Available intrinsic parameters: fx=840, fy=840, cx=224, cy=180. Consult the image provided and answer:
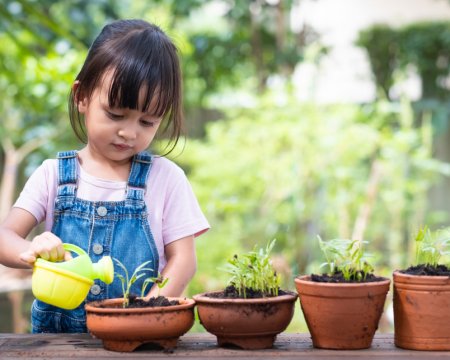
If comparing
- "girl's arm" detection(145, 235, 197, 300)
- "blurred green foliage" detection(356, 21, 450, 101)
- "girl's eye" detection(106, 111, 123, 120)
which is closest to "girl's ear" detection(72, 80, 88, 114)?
"girl's eye" detection(106, 111, 123, 120)

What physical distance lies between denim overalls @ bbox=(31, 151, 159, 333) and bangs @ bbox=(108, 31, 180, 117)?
220mm

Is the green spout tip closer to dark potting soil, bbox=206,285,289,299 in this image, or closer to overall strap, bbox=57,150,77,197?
dark potting soil, bbox=206,285,289,299

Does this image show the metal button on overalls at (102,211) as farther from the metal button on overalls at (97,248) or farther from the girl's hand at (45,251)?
the girl's hand at (45,251)

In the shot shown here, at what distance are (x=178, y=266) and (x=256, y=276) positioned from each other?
0.34 metres

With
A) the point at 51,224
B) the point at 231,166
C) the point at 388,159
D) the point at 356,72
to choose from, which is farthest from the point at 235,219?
the point at 51,224

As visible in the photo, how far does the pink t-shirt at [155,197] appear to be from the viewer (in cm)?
194

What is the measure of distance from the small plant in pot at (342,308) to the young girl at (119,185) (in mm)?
407

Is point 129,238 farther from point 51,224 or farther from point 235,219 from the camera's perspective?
point 235,219

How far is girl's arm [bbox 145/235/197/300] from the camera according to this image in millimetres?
1893

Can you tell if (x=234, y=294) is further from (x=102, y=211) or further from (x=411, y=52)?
(x=411, y=52)

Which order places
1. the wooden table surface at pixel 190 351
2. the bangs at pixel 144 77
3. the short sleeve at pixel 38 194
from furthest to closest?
the short sleeve at pixel 38 194 < the bangs at pixel 144 77 < the wooden table surface at pixel 190 351

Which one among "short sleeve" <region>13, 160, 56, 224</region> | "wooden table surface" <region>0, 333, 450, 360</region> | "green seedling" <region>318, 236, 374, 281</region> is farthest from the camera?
"short sleeve" <region>13, 160, 56, 224</region>

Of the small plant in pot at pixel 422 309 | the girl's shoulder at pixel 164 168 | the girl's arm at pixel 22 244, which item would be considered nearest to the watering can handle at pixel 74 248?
the girl's arm at pixel 22 244

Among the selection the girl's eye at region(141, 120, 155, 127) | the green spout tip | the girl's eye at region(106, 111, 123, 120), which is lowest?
the green spout tip
